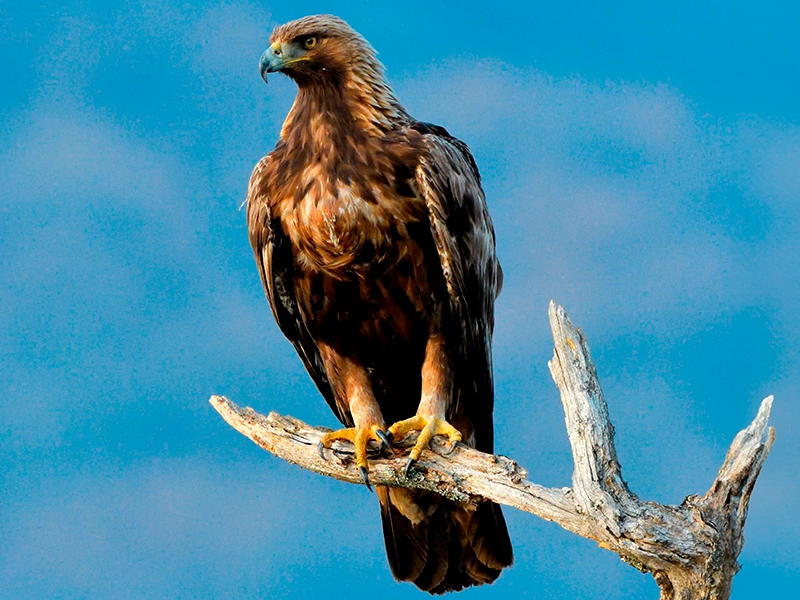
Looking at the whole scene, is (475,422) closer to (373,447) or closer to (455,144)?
(373,447)

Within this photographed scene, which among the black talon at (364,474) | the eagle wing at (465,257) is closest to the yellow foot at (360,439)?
the black talon at (364,474)

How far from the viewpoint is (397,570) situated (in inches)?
Answer: 279

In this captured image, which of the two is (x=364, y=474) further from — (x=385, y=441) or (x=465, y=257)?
(x=465, y=257)

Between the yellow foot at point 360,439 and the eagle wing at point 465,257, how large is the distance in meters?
0.55

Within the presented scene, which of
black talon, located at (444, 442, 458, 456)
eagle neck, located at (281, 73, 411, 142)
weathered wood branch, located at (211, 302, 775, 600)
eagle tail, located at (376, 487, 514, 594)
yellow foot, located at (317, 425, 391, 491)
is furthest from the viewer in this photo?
eagle tail, located at (376, 487, 514, 594)

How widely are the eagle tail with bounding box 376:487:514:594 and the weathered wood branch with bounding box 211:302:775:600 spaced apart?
121cm

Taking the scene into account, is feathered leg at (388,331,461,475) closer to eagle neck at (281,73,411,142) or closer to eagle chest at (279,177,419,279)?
eagle chest at (279,177,419,279)

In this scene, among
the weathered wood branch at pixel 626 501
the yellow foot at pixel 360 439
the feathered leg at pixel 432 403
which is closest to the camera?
the weathered wood branch at pixel 626 501

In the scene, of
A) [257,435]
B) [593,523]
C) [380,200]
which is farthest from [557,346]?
[257,435]

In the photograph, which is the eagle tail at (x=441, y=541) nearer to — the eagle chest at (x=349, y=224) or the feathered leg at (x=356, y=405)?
the feathered leg at (x=356, y=405)

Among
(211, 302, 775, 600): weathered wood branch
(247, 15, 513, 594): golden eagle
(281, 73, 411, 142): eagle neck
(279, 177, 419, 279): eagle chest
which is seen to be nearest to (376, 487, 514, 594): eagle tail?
(247, 15, 513, 594): golden eagle

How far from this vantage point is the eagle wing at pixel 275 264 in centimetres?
662

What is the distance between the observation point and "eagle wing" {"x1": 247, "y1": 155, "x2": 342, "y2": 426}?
6.62 meters

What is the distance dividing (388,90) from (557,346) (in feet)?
7.04
